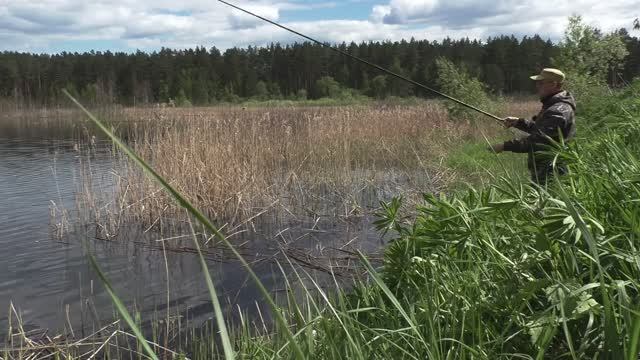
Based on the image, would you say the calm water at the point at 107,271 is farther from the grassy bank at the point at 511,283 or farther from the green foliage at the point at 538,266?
the green foliage at the point at 538,266

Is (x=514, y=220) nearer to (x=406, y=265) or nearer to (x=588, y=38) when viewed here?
(x=406, y=265)

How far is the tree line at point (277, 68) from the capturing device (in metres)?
71.7

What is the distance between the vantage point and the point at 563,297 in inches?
73.7

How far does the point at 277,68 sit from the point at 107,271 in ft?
299

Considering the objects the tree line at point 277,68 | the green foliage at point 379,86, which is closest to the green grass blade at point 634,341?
the tree line at point 277,68

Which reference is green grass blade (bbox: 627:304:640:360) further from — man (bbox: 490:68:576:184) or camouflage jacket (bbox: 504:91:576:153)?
camouflage jacket (bbox: 504:91:576:153)

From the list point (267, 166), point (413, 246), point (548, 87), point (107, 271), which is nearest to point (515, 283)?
point (413, 246)

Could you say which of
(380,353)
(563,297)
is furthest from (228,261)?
(563,297)

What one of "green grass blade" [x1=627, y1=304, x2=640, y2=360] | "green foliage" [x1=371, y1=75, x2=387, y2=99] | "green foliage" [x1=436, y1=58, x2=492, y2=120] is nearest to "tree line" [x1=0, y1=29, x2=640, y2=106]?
"green foliage" [x1=371, y1=75, x2=387, y2=99]

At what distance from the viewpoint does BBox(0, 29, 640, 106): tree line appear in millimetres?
71688

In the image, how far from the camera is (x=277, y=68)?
95.5 m

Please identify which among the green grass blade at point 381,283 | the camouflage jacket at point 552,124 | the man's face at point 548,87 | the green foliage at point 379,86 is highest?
the green foliage at point 379,86

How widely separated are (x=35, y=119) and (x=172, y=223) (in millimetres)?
37155

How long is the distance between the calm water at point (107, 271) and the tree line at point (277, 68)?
53.2 metres
